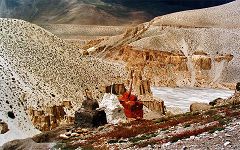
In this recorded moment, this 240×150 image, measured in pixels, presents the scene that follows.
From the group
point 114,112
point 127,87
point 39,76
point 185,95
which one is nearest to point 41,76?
point 39,76

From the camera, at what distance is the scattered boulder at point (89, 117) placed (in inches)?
1512

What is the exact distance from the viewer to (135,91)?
8412 cm

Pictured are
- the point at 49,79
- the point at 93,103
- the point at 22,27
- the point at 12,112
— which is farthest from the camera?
the point at 22,27

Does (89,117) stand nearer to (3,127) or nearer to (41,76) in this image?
(3,127)

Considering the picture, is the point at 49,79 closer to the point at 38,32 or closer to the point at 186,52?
the point at 38,32

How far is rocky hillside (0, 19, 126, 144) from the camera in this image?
56.2 m

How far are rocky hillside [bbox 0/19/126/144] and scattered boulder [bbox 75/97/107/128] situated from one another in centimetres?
1319

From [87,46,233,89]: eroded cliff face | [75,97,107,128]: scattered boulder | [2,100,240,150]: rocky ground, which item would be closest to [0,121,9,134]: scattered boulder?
[75,97,107,128]: scattered boulder

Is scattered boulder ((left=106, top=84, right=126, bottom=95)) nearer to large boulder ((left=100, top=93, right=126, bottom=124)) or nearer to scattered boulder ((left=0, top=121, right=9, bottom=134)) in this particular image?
scattered boulder ((left=0, top=121, right=9, bottom=134))

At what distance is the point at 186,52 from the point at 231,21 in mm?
38216

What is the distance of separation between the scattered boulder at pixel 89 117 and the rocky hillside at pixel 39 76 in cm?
1319

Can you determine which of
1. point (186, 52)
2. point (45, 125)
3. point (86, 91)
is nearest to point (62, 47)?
point (86, 91)

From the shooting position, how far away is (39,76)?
215 ft

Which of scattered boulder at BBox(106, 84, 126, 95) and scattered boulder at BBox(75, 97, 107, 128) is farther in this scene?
scattered boulder at BBox(106, 84, 126, 95)
